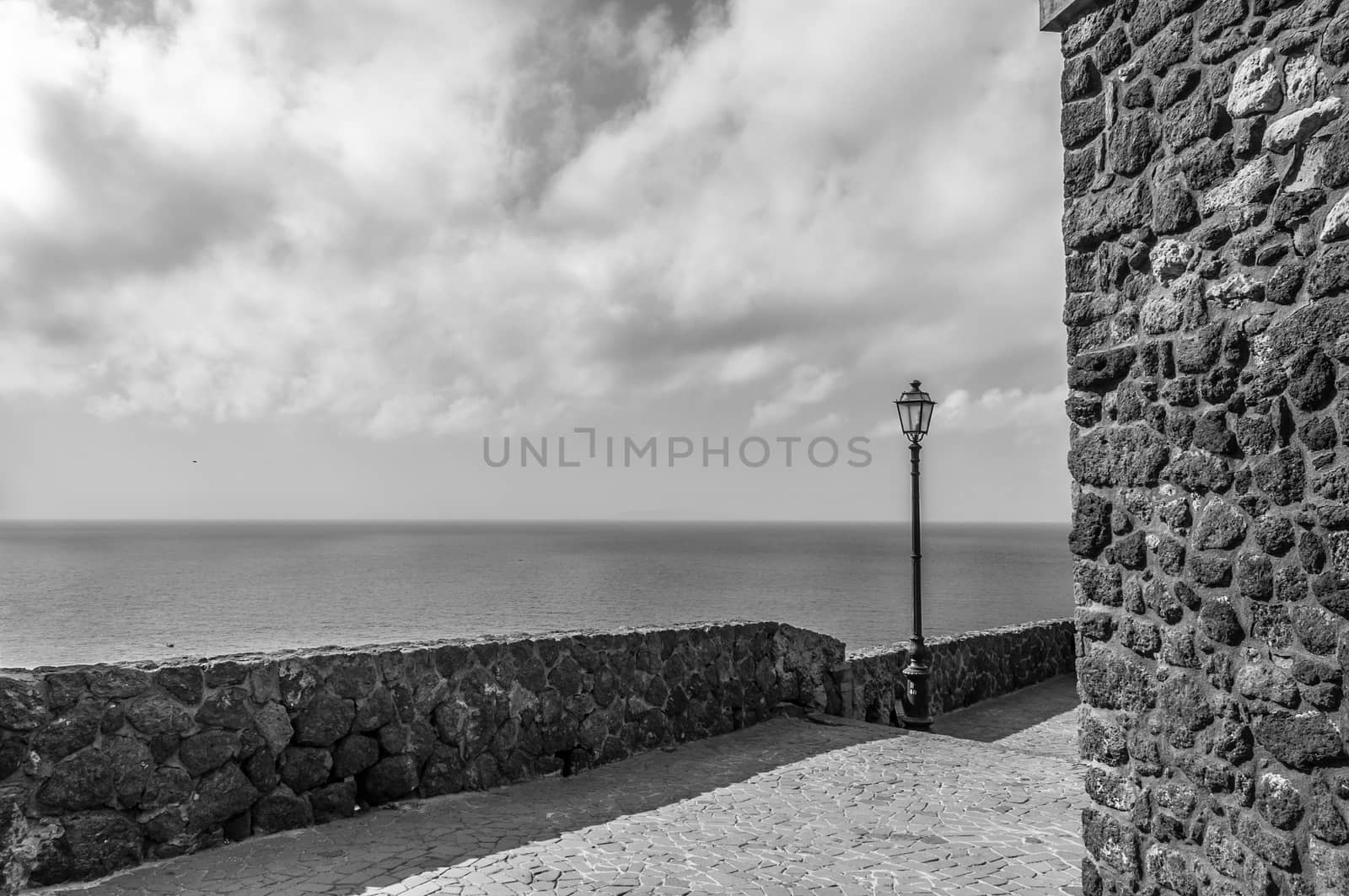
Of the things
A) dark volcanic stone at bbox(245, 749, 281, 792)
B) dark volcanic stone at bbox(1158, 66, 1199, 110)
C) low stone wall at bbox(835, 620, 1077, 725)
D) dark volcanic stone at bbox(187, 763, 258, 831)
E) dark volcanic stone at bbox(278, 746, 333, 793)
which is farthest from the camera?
low stone wall at bbox(835, 620, 1077, 725)

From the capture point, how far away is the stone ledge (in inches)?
182

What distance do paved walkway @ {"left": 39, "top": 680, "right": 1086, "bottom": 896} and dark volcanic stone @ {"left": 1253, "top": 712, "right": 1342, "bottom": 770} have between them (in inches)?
77.7

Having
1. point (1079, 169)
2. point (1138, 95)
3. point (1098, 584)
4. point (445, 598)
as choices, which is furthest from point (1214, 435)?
point (445, 598)

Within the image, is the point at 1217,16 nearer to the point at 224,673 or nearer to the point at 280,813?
the point at 224,673

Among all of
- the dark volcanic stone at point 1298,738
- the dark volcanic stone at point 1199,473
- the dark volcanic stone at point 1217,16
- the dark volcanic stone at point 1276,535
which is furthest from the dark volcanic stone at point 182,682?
the dark volcanic stone at point 1217,16

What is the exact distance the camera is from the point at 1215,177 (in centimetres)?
400

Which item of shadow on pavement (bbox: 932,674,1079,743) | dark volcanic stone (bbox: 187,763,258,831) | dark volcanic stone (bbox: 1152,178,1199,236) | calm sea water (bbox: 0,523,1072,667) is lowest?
calm sea water (bbox: 0,523,1072,667)

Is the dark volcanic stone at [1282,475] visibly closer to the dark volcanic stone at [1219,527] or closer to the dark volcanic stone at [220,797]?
the dark volcanic stone at [1219,527]

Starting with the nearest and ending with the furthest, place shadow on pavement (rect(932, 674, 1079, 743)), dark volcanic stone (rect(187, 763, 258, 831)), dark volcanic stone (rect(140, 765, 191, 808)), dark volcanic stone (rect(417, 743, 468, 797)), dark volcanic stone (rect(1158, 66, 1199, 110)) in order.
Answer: dark volcanic stone (rect(1158, 66, 1199, 110)), dark volcanic stone (rect(140, 765, 191, 808)), dark volcanic stone (rect(187, 763, 258, 831)), dark volcanic stone (rect(417, 743, 468, 797)), shadow on pavement (rect(932, 674, 1079, 743))

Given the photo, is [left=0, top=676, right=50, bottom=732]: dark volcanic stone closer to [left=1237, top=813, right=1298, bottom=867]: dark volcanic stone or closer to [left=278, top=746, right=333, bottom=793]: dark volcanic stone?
[left=278, top=746, right=333, bottom=793]: dark volcanic stone

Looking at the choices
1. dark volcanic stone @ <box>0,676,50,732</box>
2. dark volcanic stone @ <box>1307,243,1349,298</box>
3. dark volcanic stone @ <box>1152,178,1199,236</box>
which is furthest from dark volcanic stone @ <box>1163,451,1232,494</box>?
dark volcanic stone @ <box>0,676,50,732</box>

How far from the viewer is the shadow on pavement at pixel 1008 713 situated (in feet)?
38.9

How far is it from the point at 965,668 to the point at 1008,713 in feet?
3.03

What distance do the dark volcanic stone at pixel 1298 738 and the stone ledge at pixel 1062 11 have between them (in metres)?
3.41
